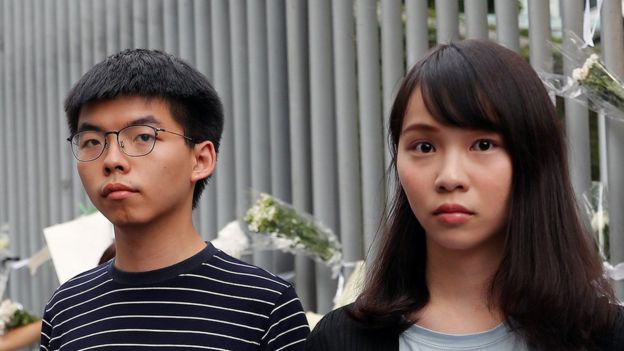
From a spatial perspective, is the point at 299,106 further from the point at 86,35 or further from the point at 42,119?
the point at 42,119

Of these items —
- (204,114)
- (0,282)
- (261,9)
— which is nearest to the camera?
(204,114)

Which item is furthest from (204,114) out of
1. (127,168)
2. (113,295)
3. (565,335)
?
(565,335)

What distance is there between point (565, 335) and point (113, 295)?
114cm

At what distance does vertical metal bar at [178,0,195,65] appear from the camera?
5297 mm

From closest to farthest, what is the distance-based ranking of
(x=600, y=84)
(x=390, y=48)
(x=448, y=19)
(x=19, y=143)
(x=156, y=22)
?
(x=600, y=84) → (x=448, y=19) → (x=390, y=48) → (x=156, y=22) → (x=19, y=143)

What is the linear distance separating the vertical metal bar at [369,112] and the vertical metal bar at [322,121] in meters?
0.20

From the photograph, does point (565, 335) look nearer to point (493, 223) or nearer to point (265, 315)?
point (493, 223)

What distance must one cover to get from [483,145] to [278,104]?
108 inches

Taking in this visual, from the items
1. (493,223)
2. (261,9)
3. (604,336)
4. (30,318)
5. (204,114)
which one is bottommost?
(30,318)

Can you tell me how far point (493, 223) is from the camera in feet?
6.86

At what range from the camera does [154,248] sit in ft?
8.54

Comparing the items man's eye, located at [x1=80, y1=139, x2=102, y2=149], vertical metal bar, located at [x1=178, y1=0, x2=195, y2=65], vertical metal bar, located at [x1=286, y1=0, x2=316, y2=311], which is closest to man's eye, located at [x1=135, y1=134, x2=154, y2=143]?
man's eye, located at [x1=80, y1=139, x2=102, y2=149]

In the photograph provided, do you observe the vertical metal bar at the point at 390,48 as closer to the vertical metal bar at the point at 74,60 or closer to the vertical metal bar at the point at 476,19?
the vertical metal bar at the point at 476,19

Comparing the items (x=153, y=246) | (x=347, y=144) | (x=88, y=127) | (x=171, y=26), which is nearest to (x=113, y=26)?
(x=171, y=26)
